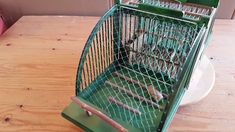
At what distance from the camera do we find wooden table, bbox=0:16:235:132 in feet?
1.50

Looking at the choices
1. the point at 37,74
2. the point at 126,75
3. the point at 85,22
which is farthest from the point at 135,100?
the point at 85,22

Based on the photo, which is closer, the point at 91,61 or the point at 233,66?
the point at 91,61

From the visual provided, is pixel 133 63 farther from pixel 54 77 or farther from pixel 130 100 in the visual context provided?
pixel 54 77

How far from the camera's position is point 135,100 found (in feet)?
1.46

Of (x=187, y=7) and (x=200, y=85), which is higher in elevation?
(x=187, y=7)

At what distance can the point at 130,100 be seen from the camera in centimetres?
45

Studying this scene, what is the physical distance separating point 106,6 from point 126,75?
0.47 metres

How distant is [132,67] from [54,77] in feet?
0.75

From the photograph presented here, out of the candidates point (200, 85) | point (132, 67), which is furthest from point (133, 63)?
point (200, 85)

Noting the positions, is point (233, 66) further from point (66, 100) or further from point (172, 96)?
point (66, 100)

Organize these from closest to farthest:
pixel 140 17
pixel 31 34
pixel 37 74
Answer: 1. pixel 140 17
2. pixel 37 74
3. pixel 31 34

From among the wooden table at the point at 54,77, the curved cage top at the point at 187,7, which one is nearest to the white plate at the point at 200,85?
the wooden table at the point at 54,77

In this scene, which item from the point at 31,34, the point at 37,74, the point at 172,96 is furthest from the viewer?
the point at 31,34

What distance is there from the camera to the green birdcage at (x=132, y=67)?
0.38 meters
